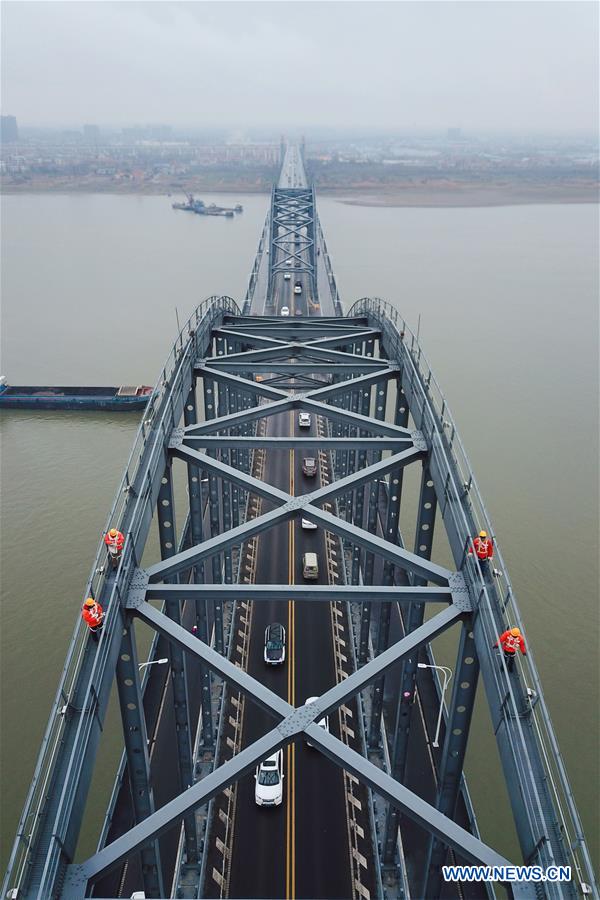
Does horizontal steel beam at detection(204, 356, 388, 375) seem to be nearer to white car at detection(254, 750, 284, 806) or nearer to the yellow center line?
the yellow center line

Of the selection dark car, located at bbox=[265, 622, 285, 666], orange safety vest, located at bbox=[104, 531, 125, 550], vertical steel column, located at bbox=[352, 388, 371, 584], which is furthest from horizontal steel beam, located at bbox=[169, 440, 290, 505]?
vertical steel column, located at bbox=[352, 388, 371, 584]

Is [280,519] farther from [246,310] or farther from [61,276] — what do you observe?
[61,276]

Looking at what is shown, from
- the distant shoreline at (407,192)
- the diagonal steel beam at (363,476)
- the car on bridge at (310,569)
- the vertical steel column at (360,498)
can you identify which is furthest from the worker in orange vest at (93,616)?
the distant shoreline at (407,192)

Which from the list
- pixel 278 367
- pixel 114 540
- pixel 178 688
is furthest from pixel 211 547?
pixel 278 367

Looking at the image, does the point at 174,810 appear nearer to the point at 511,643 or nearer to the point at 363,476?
the point at 511,643

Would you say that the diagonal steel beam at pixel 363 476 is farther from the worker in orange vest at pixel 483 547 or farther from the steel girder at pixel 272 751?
the steel girder at pixel 272 751

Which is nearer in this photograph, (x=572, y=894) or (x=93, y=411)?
(x=572, y=894)

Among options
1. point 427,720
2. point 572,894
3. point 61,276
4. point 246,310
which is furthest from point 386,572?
point 61,276
